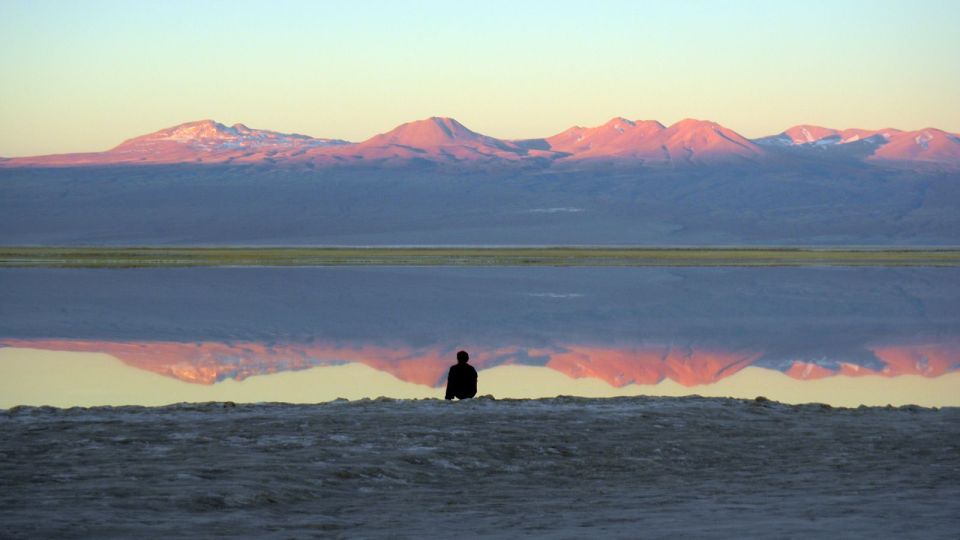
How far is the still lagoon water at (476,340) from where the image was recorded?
15.1 meters

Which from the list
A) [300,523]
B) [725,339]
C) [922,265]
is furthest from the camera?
[922,265]

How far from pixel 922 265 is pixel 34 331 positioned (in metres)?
40.1

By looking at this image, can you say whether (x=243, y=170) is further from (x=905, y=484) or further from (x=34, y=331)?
(x=905, y=484)

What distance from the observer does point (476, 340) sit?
67.8ft

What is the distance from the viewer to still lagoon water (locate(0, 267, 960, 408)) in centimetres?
1506

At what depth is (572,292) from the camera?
114 ft

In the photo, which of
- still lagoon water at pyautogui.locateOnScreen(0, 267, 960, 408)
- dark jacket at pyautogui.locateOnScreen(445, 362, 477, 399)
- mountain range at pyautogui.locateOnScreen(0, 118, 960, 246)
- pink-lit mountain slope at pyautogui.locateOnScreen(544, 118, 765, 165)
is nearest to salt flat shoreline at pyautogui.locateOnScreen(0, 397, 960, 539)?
dark jacket at pyautogui.locateOnScreen(445, 362, 477, 399)

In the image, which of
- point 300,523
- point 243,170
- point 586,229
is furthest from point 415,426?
point 243,170

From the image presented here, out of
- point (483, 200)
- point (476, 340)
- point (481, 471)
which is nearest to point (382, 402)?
point (481, 471)

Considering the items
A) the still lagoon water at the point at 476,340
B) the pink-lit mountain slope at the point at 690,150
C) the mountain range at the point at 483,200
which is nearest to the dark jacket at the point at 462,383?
the still lagoon water at the point at 476,340

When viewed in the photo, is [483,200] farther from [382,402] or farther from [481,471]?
[481,471]

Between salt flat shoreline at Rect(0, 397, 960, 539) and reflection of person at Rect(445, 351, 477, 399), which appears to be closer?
salt flat shoreline at Rect(0, 397, 960, 539)

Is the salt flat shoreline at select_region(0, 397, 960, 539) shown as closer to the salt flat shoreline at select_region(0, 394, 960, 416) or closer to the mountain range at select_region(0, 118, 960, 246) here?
the salt flat shoreline at select_region(0, 394, 960, 416)

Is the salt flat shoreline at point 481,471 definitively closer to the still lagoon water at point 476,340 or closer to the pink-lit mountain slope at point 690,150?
the still lagoon water at point 476,340
